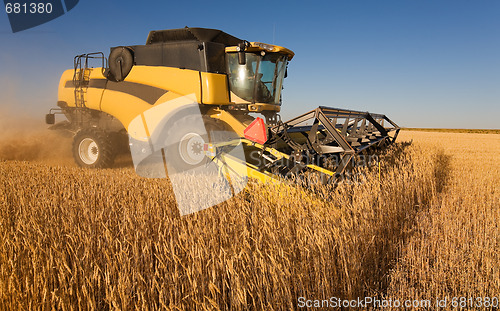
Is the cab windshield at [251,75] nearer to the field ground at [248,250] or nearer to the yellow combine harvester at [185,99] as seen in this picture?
the yellow combine harvester at [185,99]

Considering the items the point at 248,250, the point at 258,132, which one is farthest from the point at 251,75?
the point at 248,250

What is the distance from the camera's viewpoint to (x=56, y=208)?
2719 mm

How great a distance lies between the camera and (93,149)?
21.3 ft

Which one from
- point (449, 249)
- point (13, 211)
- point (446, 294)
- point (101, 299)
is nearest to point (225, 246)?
point (101, 299)

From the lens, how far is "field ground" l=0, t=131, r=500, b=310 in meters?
1.43

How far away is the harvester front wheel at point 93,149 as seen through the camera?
6020 millimetres

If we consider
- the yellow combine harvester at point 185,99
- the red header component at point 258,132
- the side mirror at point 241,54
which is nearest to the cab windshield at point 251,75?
the yellow combine harvester at point 185,99

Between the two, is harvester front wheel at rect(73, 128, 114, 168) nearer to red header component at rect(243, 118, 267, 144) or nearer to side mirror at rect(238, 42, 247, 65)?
side mirror at rect(238, 42, 247, 65)

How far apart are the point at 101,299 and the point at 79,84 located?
22.2 ft

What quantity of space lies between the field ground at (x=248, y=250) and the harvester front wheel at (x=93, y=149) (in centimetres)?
222

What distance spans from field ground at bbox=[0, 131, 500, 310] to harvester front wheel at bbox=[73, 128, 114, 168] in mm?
2218

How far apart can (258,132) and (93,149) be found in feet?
14.7

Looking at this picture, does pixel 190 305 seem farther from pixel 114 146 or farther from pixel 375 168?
pixel 114 146

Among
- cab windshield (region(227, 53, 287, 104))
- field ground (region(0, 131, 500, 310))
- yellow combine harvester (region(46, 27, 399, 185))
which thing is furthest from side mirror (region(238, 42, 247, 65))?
field ground (region(0, 131, 500, 310))
